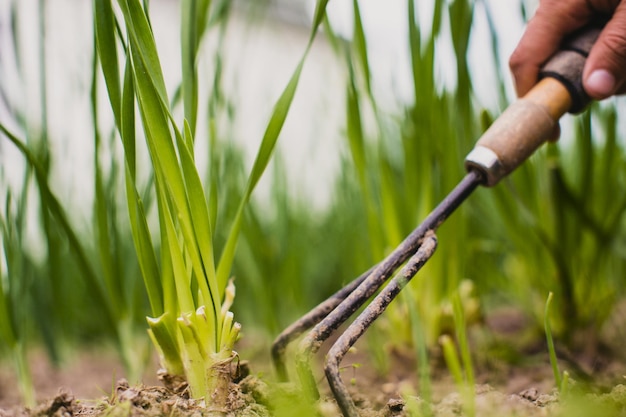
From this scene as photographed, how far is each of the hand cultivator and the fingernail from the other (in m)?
0.01

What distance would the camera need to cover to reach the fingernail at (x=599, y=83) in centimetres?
53

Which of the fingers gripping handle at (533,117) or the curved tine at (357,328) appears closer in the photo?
the curved tine at (357,328)

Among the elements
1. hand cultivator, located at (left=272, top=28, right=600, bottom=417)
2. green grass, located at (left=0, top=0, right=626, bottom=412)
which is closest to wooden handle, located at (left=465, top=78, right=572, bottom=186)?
hand cultivator, located at (left=272, top=28, right=600, bottom=417)

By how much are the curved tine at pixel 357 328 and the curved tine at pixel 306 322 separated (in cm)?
6

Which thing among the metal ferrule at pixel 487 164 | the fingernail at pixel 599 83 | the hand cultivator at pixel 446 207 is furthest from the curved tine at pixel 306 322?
the fingernail at pixel 599 83

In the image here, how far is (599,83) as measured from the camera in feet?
1.73

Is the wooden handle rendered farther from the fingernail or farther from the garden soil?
the garden soil

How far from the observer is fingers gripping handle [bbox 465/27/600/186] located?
1.63ft

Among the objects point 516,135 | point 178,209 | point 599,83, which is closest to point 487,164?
point 516,135

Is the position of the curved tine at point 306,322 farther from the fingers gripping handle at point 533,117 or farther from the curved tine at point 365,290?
the fingers gripping handle at point 533,117

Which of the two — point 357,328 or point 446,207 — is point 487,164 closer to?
point 446,207

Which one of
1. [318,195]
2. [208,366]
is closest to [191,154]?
[208,366]

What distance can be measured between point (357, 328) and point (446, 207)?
0.51ft

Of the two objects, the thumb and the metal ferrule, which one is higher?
the thumb
